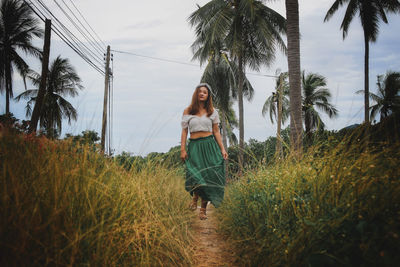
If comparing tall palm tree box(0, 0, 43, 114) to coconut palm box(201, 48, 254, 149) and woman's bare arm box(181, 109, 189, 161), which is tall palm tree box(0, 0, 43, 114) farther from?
woman's bare arm box(181, 109, 189, 161)

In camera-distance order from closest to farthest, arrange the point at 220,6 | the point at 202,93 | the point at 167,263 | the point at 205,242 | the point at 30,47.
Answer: the point at 167,263, the point at 205,242, the point at 202,93, the point at 220,6, the point at 30,47

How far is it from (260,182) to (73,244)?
2.32 metres

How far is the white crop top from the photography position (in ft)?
14.1

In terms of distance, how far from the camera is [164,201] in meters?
3.40

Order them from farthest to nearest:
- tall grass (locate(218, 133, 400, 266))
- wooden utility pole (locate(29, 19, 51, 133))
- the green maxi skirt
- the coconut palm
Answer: the coconut palm → wooden utility pole (locate(29, 19, 51, 133)) → the green maxi skirt → tall grass (locate(218, 133, 400, 266))

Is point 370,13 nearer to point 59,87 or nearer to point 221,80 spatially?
point 221,80

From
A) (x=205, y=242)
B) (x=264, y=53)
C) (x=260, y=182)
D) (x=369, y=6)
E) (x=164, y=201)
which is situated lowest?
(x=205, y=242)

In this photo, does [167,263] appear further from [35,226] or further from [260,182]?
[260,182]

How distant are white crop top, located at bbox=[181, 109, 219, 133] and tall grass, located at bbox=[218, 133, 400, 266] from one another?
1.64 meters

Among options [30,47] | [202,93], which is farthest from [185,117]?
[30,47]

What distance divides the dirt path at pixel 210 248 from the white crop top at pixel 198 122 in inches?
59.0

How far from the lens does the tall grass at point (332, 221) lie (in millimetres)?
1452

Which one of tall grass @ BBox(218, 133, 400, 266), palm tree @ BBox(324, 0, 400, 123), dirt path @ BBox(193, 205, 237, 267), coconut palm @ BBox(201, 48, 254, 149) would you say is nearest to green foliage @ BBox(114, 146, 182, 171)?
dirt path @ BBox(193, 205, 237, 267)

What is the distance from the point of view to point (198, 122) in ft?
14.1
